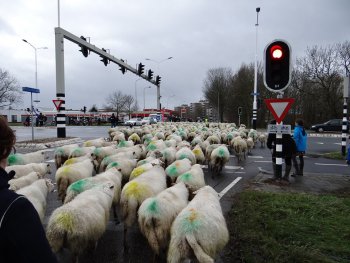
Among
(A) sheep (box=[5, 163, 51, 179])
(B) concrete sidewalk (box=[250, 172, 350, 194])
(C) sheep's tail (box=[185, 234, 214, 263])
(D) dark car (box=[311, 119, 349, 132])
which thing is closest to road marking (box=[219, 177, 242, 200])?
(B) concrete sidewalk (box=[250, 172, 350, 194])

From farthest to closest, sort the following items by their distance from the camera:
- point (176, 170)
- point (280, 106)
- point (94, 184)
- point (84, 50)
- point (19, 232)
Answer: point (84, 50) → point (280, 106) → point (176, 170) → point (94, 184) → point (19, 232)

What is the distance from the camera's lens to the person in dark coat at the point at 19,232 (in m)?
1.42

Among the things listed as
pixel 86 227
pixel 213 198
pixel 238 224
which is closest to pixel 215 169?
pixel 238 224

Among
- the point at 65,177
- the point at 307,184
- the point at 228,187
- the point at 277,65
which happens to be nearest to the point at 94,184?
the point at 65,177

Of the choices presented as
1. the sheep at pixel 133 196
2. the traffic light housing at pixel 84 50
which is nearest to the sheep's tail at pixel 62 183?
the sheep at pixel 133 196

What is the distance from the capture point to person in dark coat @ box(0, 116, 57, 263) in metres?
1.42

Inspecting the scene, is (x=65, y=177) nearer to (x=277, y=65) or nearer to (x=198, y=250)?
(x=198, y=250)

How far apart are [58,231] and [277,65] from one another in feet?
21.1

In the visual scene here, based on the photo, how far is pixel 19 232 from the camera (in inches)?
56.5

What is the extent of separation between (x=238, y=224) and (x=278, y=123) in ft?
12.5

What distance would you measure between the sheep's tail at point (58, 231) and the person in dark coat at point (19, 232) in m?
2.36

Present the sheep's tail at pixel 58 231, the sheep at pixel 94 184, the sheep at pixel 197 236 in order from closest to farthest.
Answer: the sheep at pixel 197 236 < the sheep's tail at pixel 58 231 < the sheep at pixel 94 184

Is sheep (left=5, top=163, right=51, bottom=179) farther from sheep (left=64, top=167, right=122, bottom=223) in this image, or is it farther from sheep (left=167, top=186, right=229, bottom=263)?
sheep (left=167, top=186, right=229, bottom=263)

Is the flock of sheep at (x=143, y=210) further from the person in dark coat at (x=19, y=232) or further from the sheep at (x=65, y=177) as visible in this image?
the person in dark coat at (x=19, y=232)
